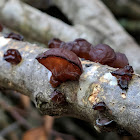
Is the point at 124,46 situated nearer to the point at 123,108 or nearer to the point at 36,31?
the point at 36,31

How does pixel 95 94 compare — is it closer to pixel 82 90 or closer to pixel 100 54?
pixel 82 90

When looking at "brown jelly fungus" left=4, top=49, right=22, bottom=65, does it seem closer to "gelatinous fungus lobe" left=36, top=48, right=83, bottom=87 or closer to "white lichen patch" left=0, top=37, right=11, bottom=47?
"white lichen patch" left=0, top=37, right=11, bottom=47

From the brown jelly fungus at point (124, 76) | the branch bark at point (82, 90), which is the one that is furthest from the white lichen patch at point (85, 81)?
the brown jelly fungus at point (124, 76)

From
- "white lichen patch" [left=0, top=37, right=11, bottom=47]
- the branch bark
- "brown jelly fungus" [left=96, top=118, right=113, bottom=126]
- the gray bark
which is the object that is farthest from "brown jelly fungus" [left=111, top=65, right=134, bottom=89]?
the gray bark

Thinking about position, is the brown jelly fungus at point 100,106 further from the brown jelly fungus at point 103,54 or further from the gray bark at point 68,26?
the gray bark at point 68,26

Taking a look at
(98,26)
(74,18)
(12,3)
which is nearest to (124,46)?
(98,26)

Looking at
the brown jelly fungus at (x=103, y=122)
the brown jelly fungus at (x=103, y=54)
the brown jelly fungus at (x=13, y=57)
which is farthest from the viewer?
the brown jelly fungus at (x=13, y=57)
